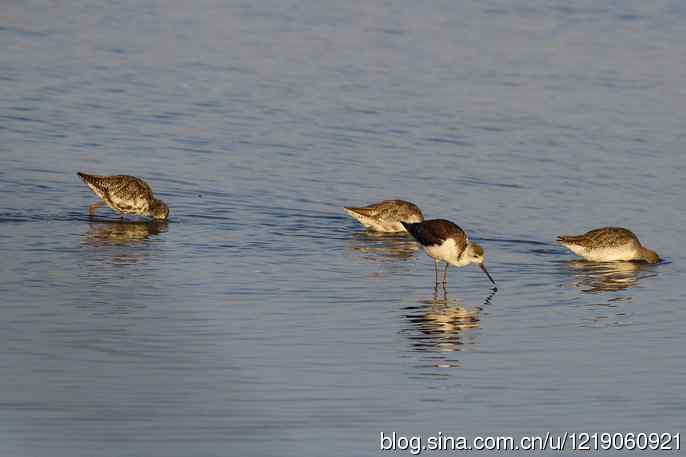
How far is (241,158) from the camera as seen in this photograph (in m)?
27.1

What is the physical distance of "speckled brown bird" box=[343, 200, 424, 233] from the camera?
2252 cm

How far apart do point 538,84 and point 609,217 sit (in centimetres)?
1080

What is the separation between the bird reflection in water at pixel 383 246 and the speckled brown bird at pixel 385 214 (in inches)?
6.5

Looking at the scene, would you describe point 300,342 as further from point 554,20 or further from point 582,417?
point 554,20

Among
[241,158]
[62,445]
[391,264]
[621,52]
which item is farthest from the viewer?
[621,52]

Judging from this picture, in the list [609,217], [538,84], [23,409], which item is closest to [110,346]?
[23,409]

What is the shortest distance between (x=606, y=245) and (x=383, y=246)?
10.6 ft

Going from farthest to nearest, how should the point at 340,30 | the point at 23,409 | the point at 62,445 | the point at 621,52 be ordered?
1. the point at 340,30
2. the point at 621,52
3. the point at 23,409
4. the point at 62,445

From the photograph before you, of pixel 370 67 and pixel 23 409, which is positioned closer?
pixel 23 409

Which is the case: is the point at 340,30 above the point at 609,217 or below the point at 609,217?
above

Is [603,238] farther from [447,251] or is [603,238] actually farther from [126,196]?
[126,196]

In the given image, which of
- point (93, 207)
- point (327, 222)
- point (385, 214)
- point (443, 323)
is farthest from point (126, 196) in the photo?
point (443, 323)

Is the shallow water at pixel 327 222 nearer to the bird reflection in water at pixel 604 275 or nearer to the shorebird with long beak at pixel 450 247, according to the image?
the bird reflection in water at pixel 604 275

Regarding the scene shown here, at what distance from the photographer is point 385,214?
891 inches
